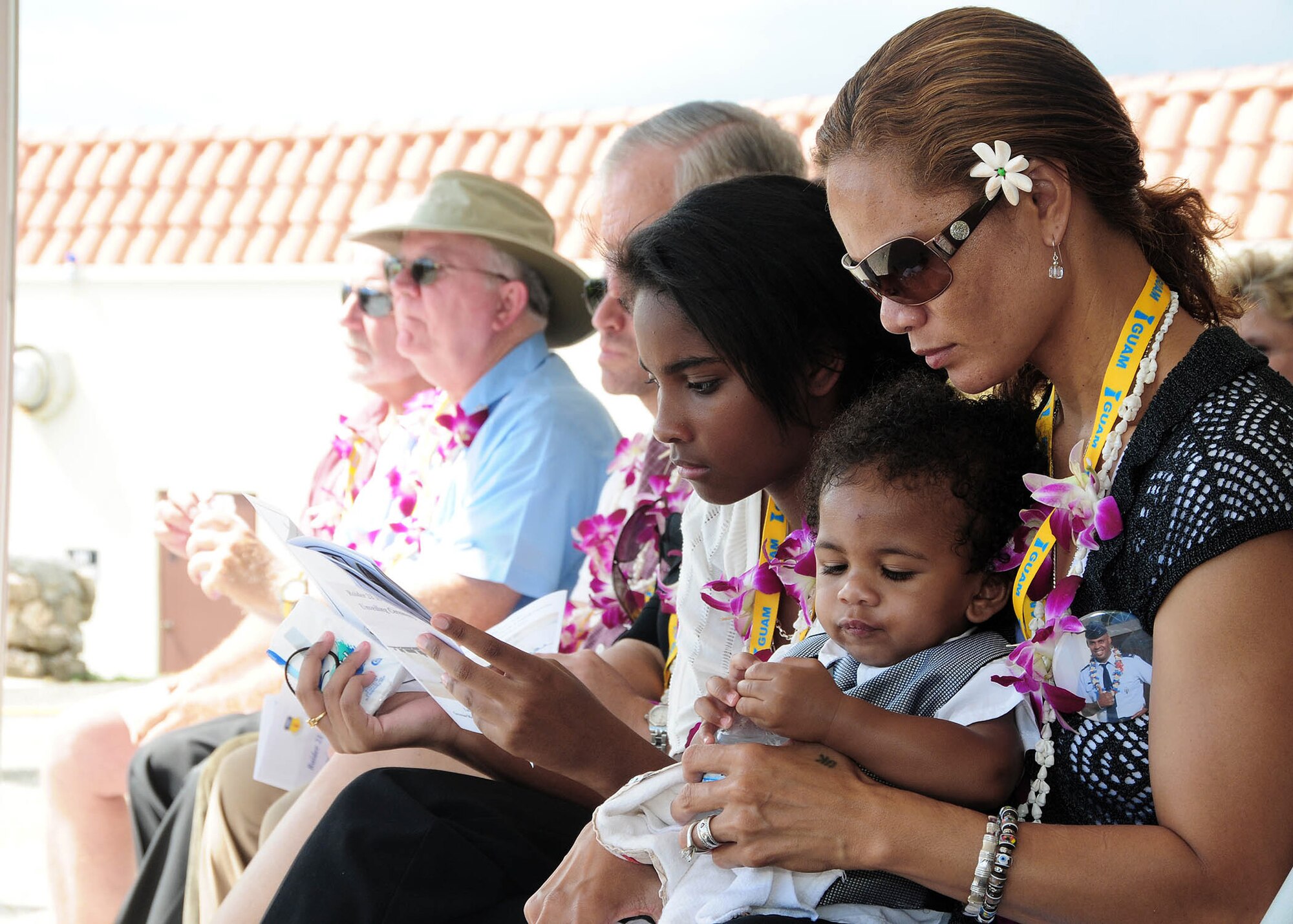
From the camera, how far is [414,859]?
204 cm

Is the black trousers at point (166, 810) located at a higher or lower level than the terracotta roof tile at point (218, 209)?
lower

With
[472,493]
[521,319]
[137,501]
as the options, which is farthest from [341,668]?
[137,501]

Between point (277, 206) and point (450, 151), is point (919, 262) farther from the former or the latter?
point (277, 206)

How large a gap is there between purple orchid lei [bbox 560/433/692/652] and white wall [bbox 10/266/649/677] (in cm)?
741

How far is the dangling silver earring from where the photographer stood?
1.69 m

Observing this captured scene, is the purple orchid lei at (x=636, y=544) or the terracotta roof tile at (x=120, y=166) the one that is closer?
the purple orchid lei at (x=636, y=544)

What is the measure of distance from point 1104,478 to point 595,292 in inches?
77.1

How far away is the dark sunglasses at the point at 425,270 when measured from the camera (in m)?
4.06

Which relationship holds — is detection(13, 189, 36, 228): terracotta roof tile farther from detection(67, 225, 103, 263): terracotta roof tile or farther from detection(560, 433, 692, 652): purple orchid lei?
detection(560, 433, 692, 652): purple orchid lei

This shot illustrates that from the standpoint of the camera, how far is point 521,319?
13.2 ft

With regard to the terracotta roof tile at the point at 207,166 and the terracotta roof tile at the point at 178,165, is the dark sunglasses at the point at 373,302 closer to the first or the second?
the terracotta roof tile at the point at 207,166

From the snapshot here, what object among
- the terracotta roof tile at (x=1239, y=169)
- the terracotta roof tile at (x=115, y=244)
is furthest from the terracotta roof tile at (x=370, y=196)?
the terracotta roof tile at (x=1239, y=169)

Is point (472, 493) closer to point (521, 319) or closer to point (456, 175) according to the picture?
point (521, 319)

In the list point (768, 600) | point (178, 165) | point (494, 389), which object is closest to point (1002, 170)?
point (768, 600)
